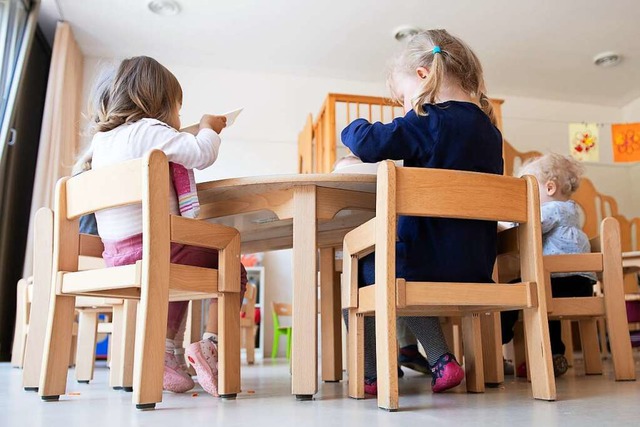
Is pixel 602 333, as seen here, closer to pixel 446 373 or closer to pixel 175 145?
pixel 446 373

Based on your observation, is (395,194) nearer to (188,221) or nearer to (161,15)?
(188,221)

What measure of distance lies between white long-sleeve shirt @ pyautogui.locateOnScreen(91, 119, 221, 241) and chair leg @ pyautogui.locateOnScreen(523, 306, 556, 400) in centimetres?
81

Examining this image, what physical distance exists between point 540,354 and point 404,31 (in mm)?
3485

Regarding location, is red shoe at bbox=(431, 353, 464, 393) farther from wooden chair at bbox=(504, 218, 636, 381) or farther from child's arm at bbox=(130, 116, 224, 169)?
child's arm at bbox=(130, 116, 224, 169)

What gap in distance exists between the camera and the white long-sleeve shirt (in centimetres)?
138

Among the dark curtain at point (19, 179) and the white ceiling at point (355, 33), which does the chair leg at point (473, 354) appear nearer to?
the white ceiling at point (355, 33)

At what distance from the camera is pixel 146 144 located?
139 centimetres

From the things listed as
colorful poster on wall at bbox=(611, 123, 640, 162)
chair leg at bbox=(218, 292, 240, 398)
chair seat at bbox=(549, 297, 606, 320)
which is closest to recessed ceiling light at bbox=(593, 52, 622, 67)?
colorful poster on wall at bbox=(611, 123, 640, 162)

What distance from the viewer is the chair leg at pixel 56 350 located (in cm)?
131

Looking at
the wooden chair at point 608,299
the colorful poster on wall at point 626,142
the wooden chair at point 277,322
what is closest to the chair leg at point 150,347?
the wooden chair at point 608,299

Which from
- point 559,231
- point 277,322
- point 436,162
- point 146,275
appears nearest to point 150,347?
point 146,275

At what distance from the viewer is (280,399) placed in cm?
133

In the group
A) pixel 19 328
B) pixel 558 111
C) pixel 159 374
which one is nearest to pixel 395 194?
pixel 159 374

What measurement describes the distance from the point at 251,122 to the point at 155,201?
3.77 m
